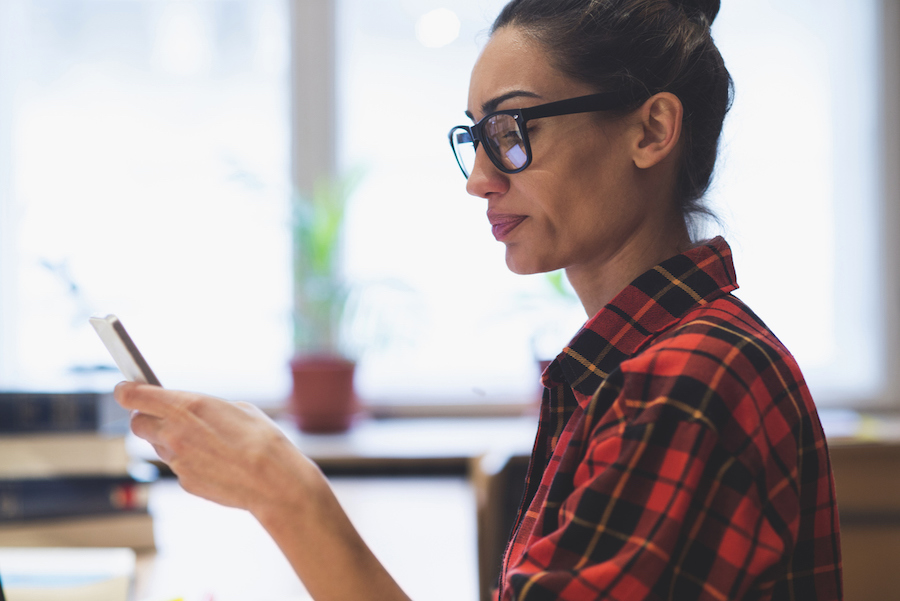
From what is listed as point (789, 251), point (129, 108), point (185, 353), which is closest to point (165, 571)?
point (185, 353)

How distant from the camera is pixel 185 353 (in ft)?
8.06

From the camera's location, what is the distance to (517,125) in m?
0.80

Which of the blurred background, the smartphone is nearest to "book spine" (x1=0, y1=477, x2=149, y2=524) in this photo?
the smartphone

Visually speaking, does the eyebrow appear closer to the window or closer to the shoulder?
the shoulder

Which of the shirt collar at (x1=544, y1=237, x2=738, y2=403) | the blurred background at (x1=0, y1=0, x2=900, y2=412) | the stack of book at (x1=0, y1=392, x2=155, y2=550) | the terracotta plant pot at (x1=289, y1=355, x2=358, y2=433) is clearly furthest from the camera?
the blurred background at (x1=0, y1=0, x2=900, y2=412)

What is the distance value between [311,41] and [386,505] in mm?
1589

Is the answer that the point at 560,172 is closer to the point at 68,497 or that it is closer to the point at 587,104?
the point at 587,104

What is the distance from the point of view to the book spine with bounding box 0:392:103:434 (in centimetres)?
130

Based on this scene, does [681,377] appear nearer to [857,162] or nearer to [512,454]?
[512,454]

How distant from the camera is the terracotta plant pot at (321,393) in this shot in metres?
2.07

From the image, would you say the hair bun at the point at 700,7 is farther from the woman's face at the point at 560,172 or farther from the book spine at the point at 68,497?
the book spine at the point at 68,497

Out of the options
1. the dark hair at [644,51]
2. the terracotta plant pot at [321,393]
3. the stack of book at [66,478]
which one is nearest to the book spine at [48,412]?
the stack of book at [66,478]

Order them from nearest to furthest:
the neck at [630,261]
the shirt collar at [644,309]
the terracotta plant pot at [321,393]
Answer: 1. the shirt collar at [644,309]
2. the neck at [630,261]
3. the terracotta plant pot at [321,393]

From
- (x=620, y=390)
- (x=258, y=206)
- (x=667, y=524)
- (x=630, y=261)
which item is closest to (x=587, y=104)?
(x=630, y=261)
